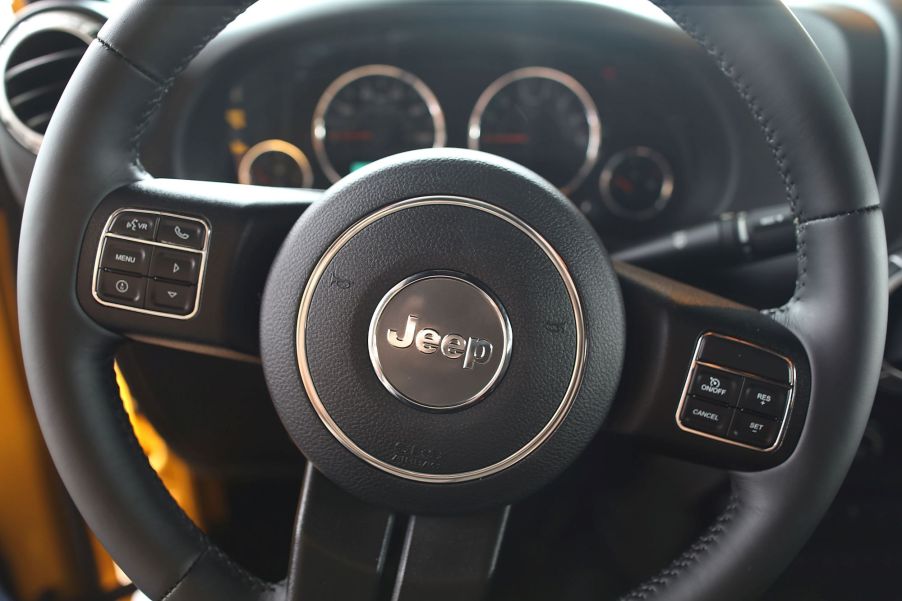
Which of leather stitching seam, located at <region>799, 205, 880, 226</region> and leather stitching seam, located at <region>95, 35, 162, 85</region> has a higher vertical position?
leather stitching seam, located at <region>799, 205, 880, 226</region>

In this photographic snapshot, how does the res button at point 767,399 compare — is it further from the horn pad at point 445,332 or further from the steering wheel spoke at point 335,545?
the steering wheel spoke at point 335,545

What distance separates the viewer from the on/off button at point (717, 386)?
0.72 m

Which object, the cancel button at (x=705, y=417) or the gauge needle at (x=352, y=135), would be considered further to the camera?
the gauge needle at (x=352, y=135)

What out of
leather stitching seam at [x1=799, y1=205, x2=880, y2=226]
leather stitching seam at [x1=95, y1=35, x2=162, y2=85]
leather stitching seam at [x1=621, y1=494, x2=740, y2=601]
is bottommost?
leather stitching seam at [x1=621, y1=494, x2=740, y2=601]

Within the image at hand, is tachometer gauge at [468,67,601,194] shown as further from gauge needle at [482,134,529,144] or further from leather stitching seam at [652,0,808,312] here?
leather stitching seam at [652,0,808,312]

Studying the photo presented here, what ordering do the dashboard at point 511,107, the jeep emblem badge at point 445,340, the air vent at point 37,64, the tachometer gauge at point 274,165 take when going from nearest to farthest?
the jeep emblem badge at point 445,340, the air vent at point 37,64, the dashboard at point 511,107, the tachometer gauge at point 274,165

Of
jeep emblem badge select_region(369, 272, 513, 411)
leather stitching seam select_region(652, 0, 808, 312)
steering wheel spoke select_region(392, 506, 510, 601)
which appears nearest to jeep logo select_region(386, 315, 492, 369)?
jeep emblem badge select_region(369, 272, 513, 411)

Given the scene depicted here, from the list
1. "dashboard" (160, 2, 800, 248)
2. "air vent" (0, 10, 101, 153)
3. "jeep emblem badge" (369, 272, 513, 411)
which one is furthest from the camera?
"dashboard" (160, 2, 800, 248)

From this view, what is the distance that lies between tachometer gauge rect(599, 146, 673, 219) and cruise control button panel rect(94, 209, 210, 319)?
97cm

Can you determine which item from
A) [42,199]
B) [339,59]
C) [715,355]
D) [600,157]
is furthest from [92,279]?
[600,157]

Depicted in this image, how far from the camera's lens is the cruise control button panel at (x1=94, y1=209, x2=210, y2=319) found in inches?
29.1

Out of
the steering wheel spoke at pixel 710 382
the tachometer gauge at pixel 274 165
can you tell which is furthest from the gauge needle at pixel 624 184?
the steering wheel spoke at pixel 710 382

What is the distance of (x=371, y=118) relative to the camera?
4.97 feet

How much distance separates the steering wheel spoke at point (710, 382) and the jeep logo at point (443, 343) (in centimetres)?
17
